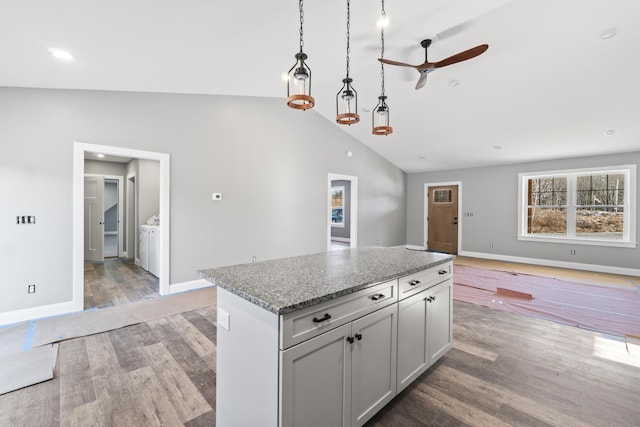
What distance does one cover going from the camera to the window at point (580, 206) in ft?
18.0

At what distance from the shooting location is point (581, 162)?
5.87m

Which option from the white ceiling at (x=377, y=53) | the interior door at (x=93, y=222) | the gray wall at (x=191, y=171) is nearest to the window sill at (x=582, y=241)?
the white ceiling at (x=377, y=53)

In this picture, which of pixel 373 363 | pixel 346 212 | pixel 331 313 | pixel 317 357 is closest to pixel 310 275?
pixel 331 313

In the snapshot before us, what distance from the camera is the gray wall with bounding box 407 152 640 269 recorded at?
5.55 meters

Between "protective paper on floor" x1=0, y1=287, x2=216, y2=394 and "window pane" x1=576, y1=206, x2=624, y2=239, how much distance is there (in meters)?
7.47

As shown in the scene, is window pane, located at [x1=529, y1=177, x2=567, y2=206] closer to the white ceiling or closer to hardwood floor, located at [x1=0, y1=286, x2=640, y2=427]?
the white ceiling

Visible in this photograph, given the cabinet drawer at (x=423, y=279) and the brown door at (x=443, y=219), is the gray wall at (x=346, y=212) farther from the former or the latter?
the cabinet drawer at (x=423, y=279)

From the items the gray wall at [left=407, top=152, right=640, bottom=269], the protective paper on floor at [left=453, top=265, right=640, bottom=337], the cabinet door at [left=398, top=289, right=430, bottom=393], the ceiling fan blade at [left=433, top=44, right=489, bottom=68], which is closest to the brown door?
the gray wall at [left=407, top=152, right=640, bottom=269]

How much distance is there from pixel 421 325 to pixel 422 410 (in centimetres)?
52

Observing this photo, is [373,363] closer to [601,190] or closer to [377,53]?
[377,53]

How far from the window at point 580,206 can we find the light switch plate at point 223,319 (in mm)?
7291

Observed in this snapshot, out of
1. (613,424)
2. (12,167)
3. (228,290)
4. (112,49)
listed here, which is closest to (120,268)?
(12,167)

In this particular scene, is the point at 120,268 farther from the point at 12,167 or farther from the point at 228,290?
the point at 228,290

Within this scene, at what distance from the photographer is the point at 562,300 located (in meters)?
3.88
